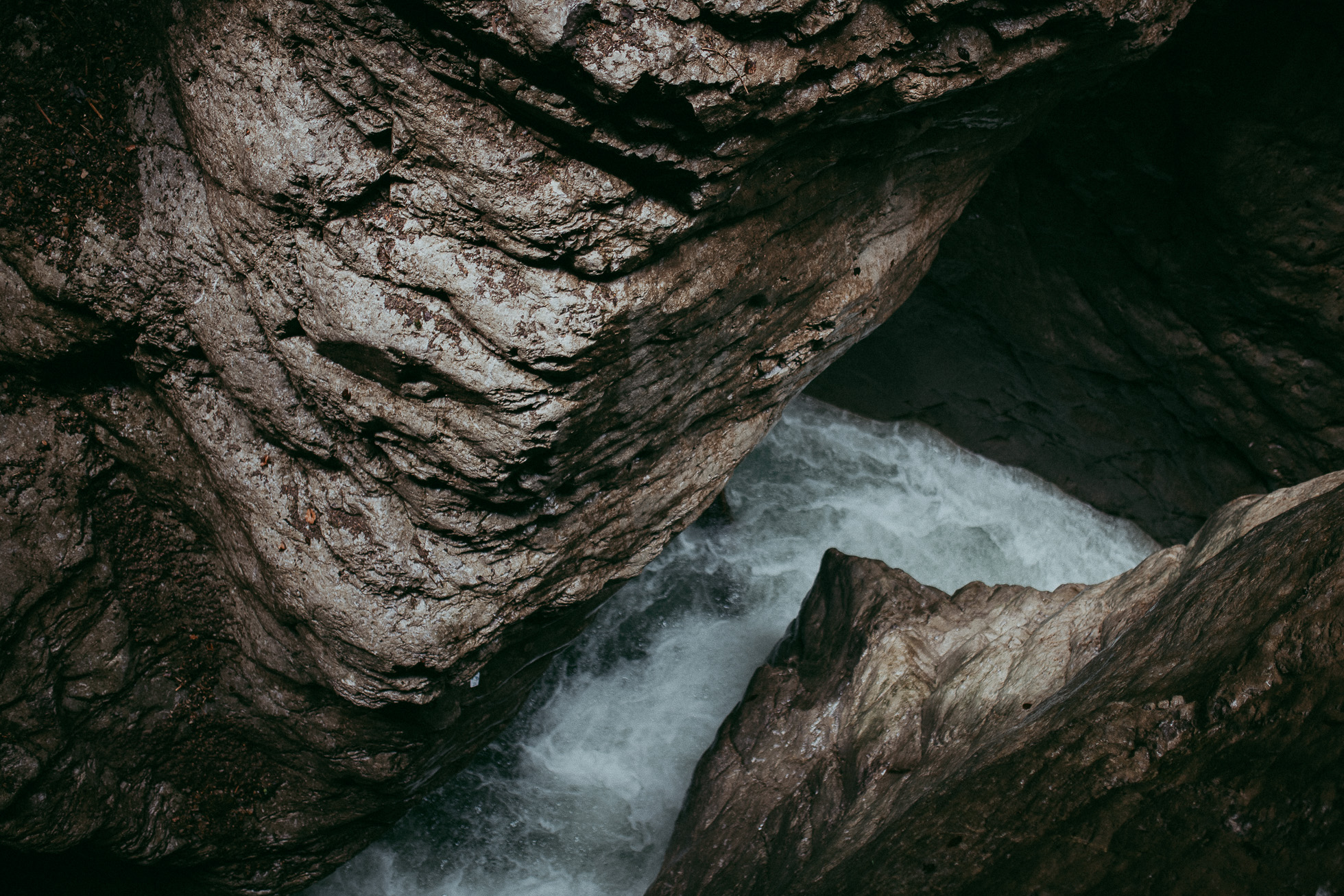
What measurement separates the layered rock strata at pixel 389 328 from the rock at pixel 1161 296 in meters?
1.78

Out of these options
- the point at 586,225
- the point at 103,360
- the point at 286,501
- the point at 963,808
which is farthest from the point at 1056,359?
the point at 103,360

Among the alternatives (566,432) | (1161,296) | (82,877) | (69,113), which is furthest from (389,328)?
(1161,296)

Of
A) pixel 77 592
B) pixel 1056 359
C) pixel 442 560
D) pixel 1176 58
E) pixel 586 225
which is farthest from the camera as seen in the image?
pixel 1056 359

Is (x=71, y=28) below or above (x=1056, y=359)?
below

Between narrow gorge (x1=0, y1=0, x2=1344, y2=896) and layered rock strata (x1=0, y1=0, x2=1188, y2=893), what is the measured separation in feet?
0.05

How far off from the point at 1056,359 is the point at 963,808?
15.8 ft

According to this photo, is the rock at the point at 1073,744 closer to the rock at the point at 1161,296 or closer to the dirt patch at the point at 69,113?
the rock at the point at 1161,296

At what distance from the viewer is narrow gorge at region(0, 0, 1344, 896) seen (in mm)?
2324

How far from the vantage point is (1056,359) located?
6383 mm

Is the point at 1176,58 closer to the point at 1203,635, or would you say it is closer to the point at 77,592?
the point at 1203,635

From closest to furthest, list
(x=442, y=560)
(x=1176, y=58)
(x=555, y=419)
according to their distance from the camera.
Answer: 1. (x=555, y=419)
2. (x=442, y=560)
3. (x=1176, y=58)

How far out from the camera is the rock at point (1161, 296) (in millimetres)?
4539

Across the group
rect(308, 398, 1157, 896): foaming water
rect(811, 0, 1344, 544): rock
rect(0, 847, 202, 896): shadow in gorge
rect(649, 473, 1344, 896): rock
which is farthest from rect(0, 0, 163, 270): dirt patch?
rect(811, 0, 1344, 544): rock

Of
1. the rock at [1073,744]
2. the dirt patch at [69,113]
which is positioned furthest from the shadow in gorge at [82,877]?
the dirt patch at [69,113]
